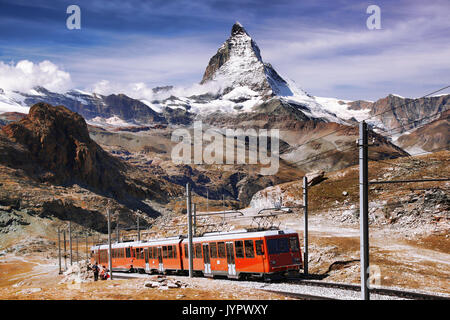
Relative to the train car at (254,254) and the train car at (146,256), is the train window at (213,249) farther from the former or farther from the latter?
the train car at (146,256)

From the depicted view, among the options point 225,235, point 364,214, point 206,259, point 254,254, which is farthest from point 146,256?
point 364,214

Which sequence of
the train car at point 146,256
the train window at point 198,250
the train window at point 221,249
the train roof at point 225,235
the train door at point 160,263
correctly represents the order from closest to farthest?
the train roof at point 225,235
the train window at point 221,249
the train window at point 198,250
the train car at point 146,256
the train door at point 160,263

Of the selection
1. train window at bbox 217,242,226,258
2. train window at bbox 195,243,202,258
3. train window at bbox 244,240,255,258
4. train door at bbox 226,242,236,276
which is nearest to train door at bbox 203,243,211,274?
train window at bbox 195,243,202,258

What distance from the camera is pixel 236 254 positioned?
36281 millimetres

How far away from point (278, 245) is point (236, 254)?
376 cm

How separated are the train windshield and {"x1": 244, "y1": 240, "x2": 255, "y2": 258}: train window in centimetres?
153

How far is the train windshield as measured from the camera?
33719 mm

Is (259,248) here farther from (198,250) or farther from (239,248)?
(198,250)

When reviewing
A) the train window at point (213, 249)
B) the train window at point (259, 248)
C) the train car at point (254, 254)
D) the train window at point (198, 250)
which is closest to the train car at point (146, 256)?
the train window at point (198, 250)

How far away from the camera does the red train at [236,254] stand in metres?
33.8

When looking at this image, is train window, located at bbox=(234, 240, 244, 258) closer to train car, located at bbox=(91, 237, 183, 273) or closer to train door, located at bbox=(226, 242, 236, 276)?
train door, located at bbox=(226, 242, 236, 276)
